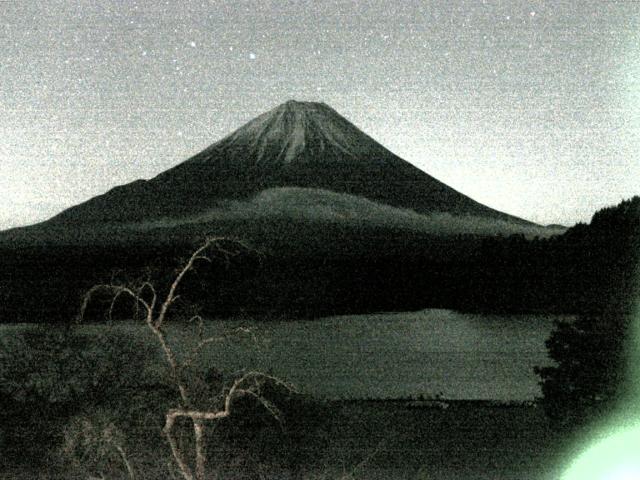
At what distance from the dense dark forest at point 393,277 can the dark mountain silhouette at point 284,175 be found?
8746 millimetres

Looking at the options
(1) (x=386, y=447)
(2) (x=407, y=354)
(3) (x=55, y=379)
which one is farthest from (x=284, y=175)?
(3) (x=55, y=379)

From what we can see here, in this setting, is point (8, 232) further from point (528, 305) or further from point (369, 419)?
point (369, 419)

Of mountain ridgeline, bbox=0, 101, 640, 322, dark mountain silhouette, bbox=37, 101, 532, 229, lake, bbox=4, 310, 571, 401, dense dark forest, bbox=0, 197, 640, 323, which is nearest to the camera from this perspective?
dense dark forest, bbox=0, 197, 640, 323

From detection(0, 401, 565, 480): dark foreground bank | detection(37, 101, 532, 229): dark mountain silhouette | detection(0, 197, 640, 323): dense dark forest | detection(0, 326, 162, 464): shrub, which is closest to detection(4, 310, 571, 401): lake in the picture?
detection(0, 197, 640, 323): dense dark forest

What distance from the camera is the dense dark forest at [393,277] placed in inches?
657

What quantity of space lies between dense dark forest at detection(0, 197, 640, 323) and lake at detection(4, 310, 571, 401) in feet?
2.79

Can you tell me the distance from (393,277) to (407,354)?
725cm

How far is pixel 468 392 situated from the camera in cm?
2838

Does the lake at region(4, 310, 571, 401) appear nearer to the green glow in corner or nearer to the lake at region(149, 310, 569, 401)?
the lake at region(149, 310, 569, 401)

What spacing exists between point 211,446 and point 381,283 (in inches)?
1352

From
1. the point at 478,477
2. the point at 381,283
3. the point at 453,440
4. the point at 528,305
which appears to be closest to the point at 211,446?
the point at 478,477

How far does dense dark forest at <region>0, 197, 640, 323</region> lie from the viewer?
1669cm

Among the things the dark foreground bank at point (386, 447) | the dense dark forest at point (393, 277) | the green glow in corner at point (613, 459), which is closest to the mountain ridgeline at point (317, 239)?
the dense dark forest at point (393, 277)

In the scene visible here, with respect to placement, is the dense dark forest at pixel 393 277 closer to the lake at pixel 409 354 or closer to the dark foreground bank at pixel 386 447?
the lake at pixel 409 354
